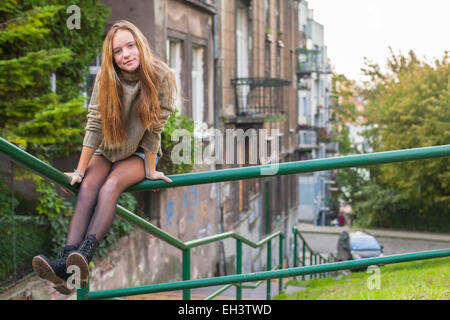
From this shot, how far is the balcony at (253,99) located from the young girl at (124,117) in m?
12.1

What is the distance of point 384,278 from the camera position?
6176mm

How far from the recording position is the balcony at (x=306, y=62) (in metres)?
30.1

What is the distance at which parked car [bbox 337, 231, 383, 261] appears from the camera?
16.4 meters

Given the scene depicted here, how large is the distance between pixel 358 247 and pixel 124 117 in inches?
581

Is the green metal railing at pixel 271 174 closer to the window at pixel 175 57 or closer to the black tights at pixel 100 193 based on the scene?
the black tights at pixel 100 193

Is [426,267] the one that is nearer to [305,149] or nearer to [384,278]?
[384,278]

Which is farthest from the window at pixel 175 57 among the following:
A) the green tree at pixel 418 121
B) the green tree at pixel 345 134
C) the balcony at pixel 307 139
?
the green tree at pixel 345 134

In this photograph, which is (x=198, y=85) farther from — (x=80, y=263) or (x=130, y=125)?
(x=80, y=263)

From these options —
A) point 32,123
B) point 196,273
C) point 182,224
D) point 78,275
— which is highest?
point 32,123

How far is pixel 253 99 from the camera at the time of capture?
16938mm

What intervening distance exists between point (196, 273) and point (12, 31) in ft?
26.8

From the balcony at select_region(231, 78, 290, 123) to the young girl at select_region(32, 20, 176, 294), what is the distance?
1212cm

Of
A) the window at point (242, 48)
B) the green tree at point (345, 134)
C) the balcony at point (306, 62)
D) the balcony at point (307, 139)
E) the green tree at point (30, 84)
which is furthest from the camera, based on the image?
the green tree at point (345, 134)
